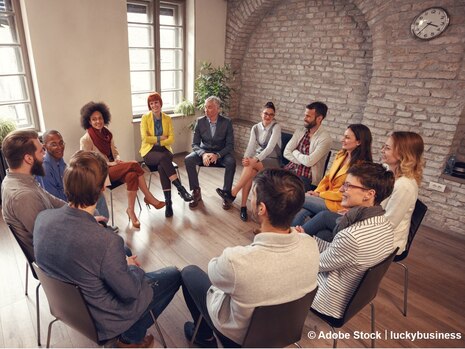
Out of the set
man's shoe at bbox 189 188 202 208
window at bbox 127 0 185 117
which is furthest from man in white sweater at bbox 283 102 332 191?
window at bbox 127 0 185 117

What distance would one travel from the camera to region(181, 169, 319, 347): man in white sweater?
3.73ft

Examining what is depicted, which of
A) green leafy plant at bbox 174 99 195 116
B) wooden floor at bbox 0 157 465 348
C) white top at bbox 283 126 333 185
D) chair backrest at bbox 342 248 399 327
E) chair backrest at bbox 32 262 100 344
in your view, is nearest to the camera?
chair backrest at bbox 32 262 100 344

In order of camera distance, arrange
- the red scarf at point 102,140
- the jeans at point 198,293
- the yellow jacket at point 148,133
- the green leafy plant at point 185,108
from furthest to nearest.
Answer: the green leafy plant at point 185,108
the yellow jacket at point 148,133
the red scarf at point 102,140
the jeans at point 198,293

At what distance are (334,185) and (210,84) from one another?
10.4 feet

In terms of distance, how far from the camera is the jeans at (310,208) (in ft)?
8.47

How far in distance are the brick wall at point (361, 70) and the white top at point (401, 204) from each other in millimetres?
1739

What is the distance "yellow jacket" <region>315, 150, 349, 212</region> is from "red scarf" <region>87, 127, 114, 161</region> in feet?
7.37

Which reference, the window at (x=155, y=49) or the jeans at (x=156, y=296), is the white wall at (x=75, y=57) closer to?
the window at (x=155, y=49)

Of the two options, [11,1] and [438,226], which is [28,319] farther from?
[438,226]

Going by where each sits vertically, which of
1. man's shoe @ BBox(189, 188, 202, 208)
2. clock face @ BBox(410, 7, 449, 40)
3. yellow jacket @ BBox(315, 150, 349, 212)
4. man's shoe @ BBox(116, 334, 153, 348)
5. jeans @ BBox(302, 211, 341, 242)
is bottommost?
man's shoe @ BBox(116, 334, 153, 348)

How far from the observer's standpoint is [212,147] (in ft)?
12.5

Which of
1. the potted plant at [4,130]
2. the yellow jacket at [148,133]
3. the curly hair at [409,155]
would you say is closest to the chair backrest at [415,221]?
the curly hair at [409,155]

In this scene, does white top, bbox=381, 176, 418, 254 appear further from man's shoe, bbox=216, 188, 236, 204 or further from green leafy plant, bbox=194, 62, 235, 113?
green leafy plant, bbox=194, 62, 235, 113

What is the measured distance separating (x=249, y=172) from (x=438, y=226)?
91.0 inches
